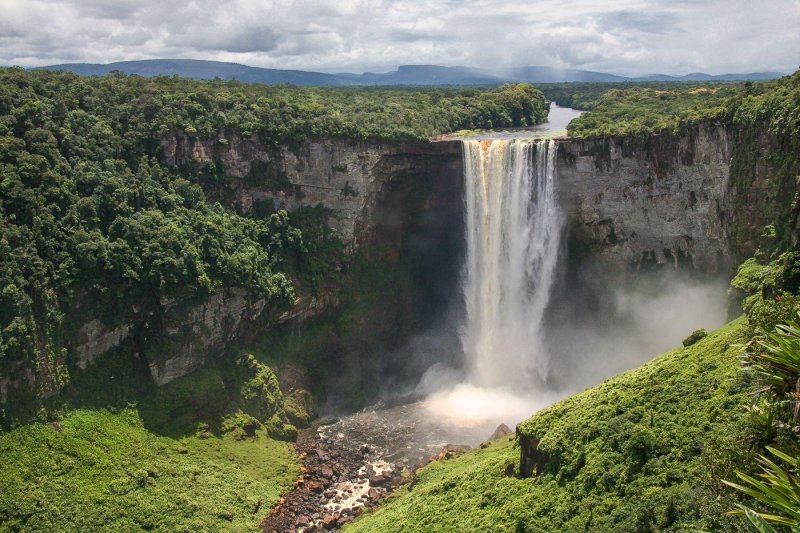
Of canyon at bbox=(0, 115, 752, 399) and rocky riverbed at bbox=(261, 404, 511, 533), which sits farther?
canyon at bbox=(0, 115, 752, 399)

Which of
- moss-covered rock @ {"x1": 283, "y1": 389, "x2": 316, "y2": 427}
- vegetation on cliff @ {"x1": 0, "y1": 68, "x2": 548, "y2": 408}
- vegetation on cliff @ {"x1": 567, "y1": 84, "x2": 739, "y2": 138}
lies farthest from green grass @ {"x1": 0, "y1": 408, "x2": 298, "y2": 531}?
vegetation on cliff @ {"x1": 567, "y1": 84, "x2": 739, "y2": 138}

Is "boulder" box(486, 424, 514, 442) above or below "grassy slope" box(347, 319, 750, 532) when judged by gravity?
below

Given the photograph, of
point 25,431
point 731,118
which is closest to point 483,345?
point 731,118

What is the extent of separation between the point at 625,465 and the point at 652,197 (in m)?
23.7

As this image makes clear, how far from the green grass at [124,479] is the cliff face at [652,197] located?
80.1 feet

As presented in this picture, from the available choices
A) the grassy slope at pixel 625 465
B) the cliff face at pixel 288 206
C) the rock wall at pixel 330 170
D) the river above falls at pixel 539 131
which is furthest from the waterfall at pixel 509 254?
the grassy slope at pixel 625 465

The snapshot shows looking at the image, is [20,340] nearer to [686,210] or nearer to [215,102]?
[215,102]

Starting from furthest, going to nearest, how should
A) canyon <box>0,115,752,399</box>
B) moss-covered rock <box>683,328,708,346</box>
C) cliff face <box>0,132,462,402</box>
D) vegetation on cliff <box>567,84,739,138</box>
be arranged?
vegetation on cliff <box>567,84,739,138</box> → canyon <box>0,115,752,399</box> → cliff face <box>0,132,462,402</box> → moss-covered rock <box>683,328,708,346</box>

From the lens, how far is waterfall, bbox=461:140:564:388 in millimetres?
44406

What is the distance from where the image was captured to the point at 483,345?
46875 mm

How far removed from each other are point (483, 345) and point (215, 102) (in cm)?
2425

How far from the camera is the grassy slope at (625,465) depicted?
19625mm

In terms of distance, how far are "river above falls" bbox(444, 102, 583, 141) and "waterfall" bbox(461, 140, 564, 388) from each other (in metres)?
2.72

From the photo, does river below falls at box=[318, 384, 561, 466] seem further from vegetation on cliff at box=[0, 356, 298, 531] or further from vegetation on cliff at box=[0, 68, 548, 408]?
vegetation on cliff at box=[0, 68, 548, 408]
